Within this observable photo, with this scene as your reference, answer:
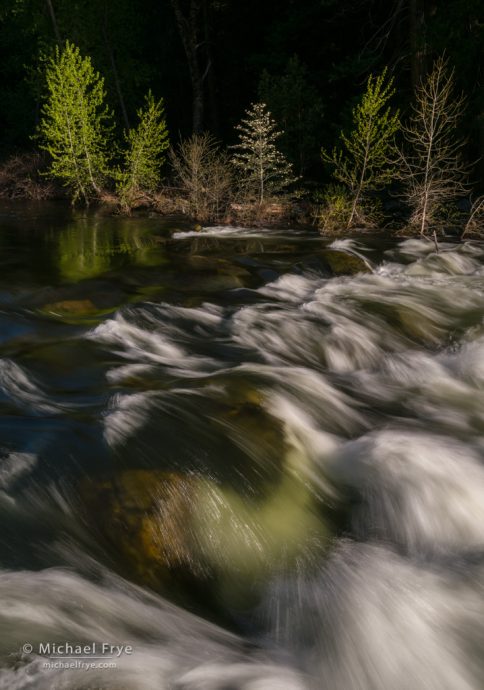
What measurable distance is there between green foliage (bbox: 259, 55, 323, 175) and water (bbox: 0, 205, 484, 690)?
1484cm

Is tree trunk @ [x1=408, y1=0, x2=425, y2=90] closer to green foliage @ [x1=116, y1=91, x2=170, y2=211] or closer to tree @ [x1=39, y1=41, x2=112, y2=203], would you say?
green foliage @ [x1=116, y1=91, x2=170, y2=211]

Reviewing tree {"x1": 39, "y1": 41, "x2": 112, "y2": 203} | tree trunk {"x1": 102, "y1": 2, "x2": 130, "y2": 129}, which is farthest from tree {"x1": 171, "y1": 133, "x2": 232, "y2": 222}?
tree trunk {"x1": 102, "y1": 2, "x2": 130, "y2": 129}

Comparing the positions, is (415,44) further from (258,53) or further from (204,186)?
(258,53)

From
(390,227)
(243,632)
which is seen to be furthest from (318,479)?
(390,227)

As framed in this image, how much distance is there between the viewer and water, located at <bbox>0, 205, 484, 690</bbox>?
9.55ft

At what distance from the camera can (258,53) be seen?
27.9 meters

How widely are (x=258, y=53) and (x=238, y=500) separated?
28143 mm

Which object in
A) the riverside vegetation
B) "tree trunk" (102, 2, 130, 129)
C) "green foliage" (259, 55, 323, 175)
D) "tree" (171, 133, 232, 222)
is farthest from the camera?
"tree trunk" (102, 2, 130, 129)

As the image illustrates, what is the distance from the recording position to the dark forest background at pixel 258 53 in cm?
1705

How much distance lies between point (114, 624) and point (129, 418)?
190 cm

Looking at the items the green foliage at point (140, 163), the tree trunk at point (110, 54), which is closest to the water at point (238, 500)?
the green foliage at point (140, 163)

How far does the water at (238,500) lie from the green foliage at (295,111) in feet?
48.7

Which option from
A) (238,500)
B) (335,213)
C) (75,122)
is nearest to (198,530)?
(238,500)

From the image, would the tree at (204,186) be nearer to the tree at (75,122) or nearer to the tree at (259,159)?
the tree at (259,159)
